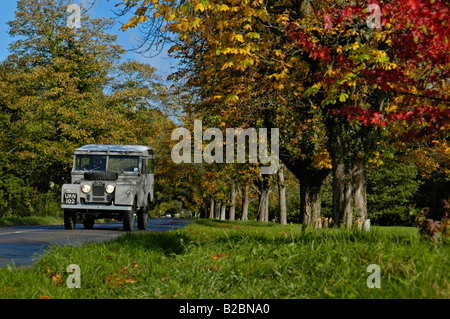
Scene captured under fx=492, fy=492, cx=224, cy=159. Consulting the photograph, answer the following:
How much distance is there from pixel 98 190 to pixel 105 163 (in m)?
1.07

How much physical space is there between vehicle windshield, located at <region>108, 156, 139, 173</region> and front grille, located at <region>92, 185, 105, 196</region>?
817mm

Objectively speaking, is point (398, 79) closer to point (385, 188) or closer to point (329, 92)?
point (329, 92)

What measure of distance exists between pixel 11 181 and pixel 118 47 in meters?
14.2

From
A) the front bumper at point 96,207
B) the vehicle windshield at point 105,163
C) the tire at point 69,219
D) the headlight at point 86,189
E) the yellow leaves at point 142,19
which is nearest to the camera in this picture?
the yellow leaves at point 142,19

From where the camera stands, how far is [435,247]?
568cm

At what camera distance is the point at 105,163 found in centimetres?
1630

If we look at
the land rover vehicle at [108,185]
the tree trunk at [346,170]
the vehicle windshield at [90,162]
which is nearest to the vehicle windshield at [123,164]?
the land rover vehicle at [108,185]

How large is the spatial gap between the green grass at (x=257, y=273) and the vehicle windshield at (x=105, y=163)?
903cm

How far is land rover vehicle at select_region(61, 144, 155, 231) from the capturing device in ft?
51.0

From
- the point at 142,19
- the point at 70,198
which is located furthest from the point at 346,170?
the point at 70,198

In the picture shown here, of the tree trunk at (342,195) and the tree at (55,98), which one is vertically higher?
the tree at (55,98)

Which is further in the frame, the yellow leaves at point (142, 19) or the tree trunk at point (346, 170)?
the tree trunk at point (346, 170)

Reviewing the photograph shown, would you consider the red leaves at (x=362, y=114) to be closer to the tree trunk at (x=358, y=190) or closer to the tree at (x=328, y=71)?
the tree at (x=328, y=71)

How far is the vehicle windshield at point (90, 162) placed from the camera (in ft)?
53.4
